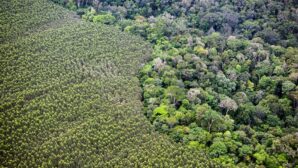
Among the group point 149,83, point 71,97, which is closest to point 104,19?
point 149,83

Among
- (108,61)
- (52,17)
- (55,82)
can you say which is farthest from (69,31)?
(55,82)

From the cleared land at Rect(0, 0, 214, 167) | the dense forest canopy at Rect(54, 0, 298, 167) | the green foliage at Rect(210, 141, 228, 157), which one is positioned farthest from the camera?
the dense forest canopy at Rect(54, 0, 298, 167)

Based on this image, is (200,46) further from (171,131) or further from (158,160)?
(158,160)

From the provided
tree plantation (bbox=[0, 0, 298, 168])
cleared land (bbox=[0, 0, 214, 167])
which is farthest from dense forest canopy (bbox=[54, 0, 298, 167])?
cleared land (bbox=[0, 0, 214, 167])

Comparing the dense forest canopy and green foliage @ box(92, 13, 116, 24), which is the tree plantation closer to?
green foliage @ box(92, 13, 116, 24)

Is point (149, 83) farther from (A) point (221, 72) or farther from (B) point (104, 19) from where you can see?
(B) point (104, 19)

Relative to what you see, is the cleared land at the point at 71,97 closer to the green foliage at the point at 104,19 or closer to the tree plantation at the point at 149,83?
the tree plantation at the point at 149,83
